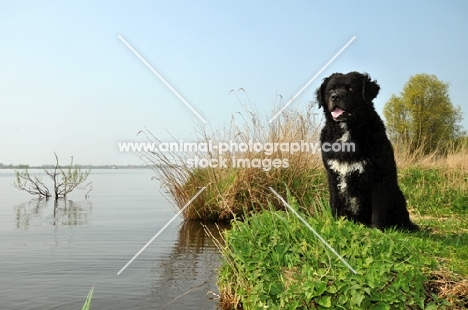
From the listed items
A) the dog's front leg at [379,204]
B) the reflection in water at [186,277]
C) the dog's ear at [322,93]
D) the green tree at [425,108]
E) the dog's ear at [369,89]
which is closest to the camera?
the reflection in water at [186,277]

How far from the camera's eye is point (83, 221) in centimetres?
1201

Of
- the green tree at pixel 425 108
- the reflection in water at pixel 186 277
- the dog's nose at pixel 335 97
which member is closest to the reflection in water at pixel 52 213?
the reflection in water at pixel 186 277

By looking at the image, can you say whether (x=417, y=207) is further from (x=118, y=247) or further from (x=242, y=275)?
(x=242, y=275)

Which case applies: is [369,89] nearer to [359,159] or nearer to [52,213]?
[359,159]

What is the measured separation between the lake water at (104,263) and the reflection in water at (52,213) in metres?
0.03

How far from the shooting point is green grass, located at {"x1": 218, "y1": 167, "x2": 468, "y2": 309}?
398cm

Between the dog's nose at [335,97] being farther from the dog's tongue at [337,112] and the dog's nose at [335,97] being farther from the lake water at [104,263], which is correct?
the lake water at [104,263]

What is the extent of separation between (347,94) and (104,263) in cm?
422

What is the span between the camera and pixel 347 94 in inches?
231

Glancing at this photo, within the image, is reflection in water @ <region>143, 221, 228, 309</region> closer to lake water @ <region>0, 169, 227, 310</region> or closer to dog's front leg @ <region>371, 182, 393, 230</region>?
lake water @ <region>0, 169, 227, 310</region>

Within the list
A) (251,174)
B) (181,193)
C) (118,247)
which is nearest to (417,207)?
(251,174)

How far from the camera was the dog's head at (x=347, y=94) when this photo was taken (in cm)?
587

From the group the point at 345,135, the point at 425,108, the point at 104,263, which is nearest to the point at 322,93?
the point at 345,135

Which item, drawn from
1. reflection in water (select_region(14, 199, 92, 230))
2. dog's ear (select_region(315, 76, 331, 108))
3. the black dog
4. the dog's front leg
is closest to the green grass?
the dog's front leg
